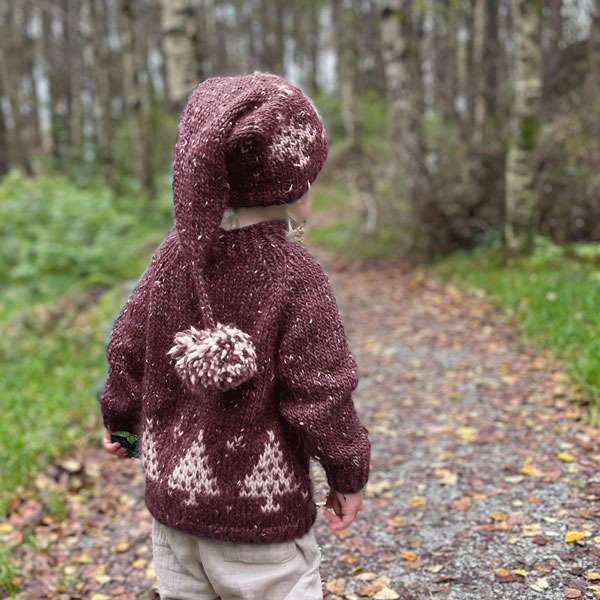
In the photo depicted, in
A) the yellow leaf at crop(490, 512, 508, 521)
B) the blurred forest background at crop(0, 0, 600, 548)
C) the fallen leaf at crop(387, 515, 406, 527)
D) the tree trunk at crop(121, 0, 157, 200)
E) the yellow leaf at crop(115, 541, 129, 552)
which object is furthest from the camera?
the tree trunk at crop(121, 0, 157, 200)

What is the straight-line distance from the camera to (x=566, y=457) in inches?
164

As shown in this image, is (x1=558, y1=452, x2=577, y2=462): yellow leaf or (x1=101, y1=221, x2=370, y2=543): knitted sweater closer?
(x1=101, y1=221, x2=370, y2=543): knitted sweater

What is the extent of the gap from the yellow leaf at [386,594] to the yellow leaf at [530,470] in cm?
136

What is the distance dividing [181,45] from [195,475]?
8.02m

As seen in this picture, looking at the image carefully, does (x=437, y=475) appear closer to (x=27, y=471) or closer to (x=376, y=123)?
(x=27, y=471)

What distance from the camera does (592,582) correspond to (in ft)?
9.45

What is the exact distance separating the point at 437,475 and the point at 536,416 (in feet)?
3.47

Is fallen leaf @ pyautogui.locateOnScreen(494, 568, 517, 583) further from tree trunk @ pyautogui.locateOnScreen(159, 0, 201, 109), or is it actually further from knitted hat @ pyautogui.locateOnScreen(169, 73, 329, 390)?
tree trunk @ pyautogui.locateOnScreen(159, 0, 201, 109)

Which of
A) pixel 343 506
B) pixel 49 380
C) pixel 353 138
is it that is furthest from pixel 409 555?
pixel 353 138

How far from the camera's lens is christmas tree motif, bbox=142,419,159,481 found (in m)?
2.06

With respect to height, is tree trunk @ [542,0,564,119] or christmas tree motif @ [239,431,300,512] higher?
tree trunk @ [542,0,564,119]

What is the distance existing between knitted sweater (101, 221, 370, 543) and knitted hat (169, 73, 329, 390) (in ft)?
0.25

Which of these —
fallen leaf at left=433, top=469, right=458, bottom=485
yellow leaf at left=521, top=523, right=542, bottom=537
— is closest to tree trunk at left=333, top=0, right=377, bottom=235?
fallen leaf at left=433, top=469, right=458, bottom=485

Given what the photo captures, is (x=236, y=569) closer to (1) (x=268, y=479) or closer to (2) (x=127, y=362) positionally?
(1) (x=268, y=479)
